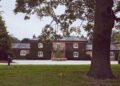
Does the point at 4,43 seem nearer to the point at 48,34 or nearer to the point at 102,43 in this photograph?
the point at 48,34

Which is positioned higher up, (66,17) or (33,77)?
(66,17)

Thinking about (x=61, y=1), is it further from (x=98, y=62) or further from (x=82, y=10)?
(x=98, y=62)

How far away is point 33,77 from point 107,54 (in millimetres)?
4073

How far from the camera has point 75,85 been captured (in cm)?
1672

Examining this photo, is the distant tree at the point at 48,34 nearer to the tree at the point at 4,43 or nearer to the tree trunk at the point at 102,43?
the tree trunk at the point at 102,43

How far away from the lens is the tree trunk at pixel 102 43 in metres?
19.3

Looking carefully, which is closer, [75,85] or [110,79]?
[75,85]

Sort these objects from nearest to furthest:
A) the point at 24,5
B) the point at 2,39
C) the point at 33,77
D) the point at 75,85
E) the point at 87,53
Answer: the point at 75,85
the point at 33,77
the point at 24,5
the point at 2,39
the point at 87,53

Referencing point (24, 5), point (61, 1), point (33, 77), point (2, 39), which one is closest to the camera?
point (33, 77)

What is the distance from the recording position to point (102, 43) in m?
19.4

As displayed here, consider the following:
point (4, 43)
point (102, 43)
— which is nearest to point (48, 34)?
point (102, 43)

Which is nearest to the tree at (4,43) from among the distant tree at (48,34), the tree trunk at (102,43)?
the distant tree at (48,34)

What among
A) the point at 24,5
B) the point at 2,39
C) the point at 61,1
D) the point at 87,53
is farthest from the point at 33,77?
the point at 87,53

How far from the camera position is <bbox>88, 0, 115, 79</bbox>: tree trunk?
19281 mm
